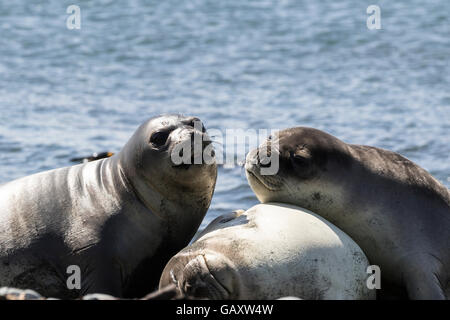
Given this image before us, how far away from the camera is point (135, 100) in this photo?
632 inches

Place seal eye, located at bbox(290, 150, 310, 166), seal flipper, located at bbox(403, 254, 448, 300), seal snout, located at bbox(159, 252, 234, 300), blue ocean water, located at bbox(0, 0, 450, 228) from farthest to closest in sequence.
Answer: blue ocean water, located at bbox(0, 0, 450, 228) → seal eye, located at bbox(290, 150, 310, 166) → seal flipper, located at bbox(403, 254, 448, 300) → seal snout, located at bbox(159, 252, 234, 300)

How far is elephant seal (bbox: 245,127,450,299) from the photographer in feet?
20.0

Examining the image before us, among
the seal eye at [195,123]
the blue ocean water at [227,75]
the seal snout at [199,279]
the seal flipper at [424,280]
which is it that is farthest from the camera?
the blue ocean water at [227,75]

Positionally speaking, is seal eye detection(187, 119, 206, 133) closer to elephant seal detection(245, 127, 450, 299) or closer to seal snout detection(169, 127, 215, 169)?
seal snout detection(169, 127, 215, 169)

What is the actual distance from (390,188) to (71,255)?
2.35m

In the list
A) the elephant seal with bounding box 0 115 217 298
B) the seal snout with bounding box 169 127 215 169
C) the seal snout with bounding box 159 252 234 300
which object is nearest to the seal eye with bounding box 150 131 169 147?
the elephant seal with bounding box 0 115 217 298

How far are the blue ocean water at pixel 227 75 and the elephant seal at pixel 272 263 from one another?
3.48m

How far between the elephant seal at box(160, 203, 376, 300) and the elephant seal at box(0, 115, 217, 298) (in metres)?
0.54

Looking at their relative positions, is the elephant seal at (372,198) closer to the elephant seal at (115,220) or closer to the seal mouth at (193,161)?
the seal mouth at (193,161)

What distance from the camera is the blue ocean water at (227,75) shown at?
1303 cm

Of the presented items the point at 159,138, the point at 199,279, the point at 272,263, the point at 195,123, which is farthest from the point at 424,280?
the point at 159,138

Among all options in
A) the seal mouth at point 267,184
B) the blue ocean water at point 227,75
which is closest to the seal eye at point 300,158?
the seal mouth at point 267,184

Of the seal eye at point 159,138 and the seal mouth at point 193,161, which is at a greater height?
the seal eye at point 159,138

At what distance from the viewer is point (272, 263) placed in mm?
5418
